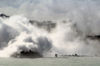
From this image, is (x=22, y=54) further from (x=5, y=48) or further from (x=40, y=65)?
(x=40, y=65)

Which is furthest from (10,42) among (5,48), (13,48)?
(13,48)

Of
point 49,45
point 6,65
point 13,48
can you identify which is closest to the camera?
point 6,65

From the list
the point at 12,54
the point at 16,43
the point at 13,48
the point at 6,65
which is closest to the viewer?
the point at 6,65

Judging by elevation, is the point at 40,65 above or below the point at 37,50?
below

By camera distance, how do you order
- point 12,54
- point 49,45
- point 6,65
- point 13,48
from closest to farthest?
point 6,65
point 12,54
point 13,48
point 49,45

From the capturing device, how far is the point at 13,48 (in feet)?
436

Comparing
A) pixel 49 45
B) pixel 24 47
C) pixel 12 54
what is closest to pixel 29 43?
pixel 24 47

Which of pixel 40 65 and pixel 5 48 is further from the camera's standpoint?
pixel 5 48

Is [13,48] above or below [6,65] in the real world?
above

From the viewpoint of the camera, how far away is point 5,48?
143m

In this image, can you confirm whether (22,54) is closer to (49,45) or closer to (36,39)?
(36,39)

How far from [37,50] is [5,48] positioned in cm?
1757

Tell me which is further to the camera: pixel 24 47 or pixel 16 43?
pixel 16 43

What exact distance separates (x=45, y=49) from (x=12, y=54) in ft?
92.7
